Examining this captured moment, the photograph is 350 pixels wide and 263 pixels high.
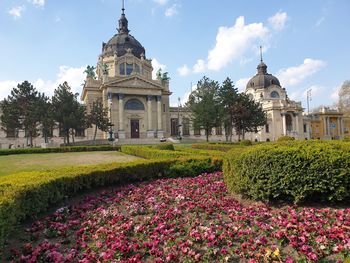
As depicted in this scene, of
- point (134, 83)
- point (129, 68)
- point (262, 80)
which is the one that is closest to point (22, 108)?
point (134, 83)

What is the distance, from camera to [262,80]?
8044 cm

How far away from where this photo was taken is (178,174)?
463 inches

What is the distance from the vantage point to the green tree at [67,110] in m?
38.2

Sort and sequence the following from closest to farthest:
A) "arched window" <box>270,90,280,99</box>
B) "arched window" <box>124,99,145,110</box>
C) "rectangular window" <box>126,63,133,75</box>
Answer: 1. "arched window" <box>124,99,145,110</box>
2. "rectangular window" <box>126,63,133,75</box>
3. "arched window" <box>270,90,280,99</box>

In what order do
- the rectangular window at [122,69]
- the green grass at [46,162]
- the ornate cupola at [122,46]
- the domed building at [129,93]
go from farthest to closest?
the ornate cupola at [122,46]
the rectangular window at [122,69]
the domed building at [129,93]
the green grass at [46,162]

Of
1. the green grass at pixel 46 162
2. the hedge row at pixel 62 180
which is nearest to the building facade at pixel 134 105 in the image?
the green grass at pixel 46 162

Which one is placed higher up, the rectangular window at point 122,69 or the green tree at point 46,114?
the rectangular window at point 122,69

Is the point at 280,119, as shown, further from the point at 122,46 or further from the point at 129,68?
the point at 122,46

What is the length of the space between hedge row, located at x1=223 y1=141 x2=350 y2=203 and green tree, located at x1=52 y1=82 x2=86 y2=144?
112 ft

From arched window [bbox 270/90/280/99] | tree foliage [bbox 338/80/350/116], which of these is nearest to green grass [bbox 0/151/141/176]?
tree foliage [bbox 338/80/350/116]

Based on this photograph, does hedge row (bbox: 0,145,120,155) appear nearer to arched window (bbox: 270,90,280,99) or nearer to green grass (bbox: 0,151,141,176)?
green grass (bbox: 0,151,141,176)

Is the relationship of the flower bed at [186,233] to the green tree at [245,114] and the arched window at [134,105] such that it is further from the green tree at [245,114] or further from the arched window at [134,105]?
the arched window at [134,105]

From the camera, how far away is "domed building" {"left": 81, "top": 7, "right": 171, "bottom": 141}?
52.8 metres

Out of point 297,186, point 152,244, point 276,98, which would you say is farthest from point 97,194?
point 276,98
